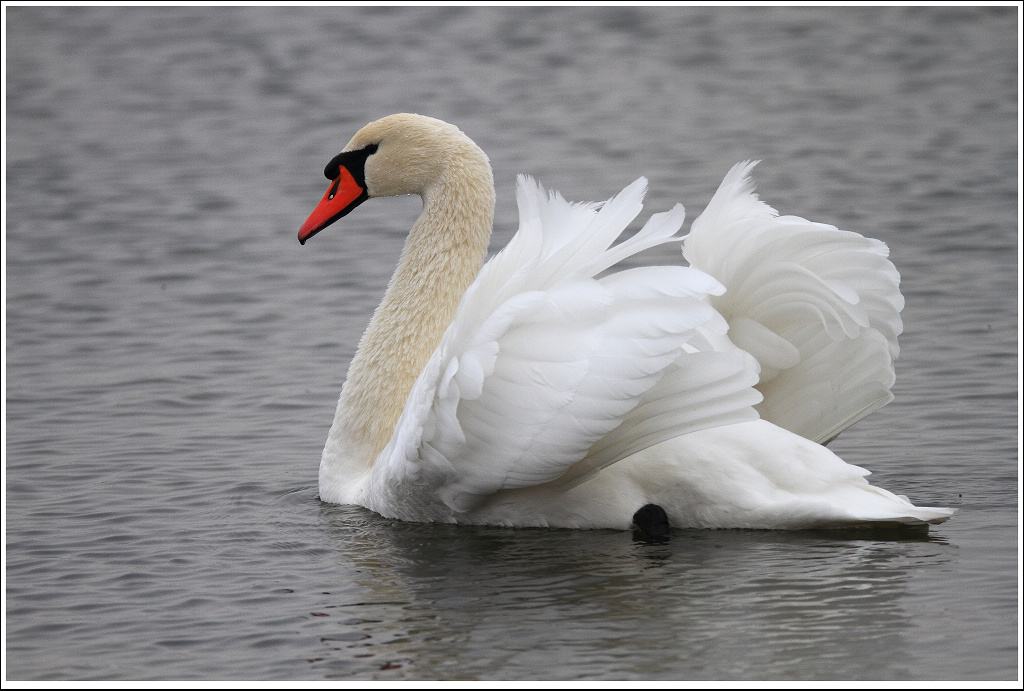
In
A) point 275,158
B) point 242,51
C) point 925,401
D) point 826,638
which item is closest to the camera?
point 826,638

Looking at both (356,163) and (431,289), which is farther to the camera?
(356,163)

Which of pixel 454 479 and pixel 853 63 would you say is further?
pixel 853 63

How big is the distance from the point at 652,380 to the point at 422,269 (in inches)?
78.3

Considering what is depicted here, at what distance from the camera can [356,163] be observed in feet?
28.5

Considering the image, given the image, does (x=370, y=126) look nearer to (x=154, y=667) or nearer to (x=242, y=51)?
(x=154, y=667)

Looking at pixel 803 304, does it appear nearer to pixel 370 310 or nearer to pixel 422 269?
pixel 422 269

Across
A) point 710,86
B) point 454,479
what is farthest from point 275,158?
point 454,479

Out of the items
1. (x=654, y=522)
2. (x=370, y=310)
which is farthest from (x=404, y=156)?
(x=370, y=310)

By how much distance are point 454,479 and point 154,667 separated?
1.53 meters

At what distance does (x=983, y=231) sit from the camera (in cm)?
1260

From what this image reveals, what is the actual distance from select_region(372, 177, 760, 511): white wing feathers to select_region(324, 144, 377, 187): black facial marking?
157cm

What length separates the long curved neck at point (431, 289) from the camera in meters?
8.38

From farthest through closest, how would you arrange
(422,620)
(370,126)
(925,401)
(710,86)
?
(710,86) → (925,401) → (370,126) → (422,620)

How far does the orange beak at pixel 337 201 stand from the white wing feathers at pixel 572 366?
1.67m
